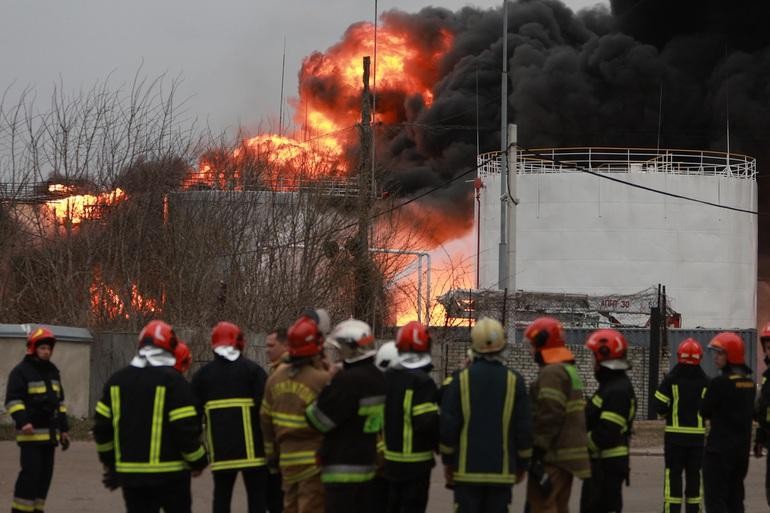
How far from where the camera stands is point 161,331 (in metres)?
8.18

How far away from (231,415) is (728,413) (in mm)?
4139

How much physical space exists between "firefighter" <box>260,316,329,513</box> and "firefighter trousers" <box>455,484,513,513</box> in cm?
98

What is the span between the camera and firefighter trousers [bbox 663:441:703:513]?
1126cm

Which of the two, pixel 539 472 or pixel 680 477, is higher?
pixel 539 472

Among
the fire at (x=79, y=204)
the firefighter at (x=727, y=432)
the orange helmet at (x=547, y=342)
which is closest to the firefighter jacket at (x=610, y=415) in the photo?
the orange helmet at (x=547, y=342)

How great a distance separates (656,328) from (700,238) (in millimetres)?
17433

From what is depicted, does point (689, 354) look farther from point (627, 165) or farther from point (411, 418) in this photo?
point (627, 165)

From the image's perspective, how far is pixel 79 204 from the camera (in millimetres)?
26781

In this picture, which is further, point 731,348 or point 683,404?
point 683,404

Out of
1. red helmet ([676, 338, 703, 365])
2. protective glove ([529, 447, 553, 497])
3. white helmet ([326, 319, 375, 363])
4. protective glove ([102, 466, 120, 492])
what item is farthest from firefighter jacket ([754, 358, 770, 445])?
protective glove ([102, 466, 120, 492])

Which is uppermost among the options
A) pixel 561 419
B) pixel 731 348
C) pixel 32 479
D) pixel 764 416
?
pixel 731 348

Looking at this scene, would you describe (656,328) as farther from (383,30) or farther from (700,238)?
(383,30)

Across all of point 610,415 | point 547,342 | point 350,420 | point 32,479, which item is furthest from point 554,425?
point 32,479

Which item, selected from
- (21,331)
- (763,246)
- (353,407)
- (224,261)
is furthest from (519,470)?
(763,246)
